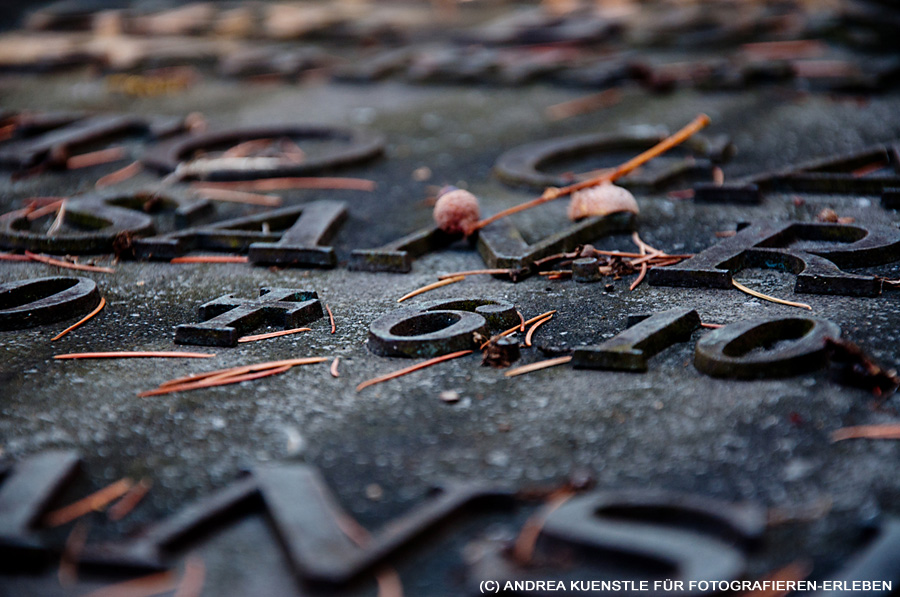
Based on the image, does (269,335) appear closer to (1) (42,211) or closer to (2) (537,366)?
(2) (537,366)

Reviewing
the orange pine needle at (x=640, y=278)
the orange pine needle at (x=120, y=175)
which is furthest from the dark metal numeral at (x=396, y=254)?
the orange pine needle at (x=120, y=175)

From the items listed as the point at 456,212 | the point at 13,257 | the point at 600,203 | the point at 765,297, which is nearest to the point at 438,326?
the point at 456,212

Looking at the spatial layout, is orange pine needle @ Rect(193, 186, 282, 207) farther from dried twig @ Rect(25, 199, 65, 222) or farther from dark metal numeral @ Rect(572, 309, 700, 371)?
dark metal numeral @ Rect(572, 309, 700, 371)

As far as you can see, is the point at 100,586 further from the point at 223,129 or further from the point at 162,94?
the point at 162,94

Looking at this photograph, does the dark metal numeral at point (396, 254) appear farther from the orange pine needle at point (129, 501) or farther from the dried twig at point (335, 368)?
the orange pine needle at point (129, 501)

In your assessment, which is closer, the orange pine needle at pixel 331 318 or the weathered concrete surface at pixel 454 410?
the weathered concrete surface at pixel 454 410

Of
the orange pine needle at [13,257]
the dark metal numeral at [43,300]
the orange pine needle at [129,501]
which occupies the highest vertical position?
the orange pine needle at [13,257]

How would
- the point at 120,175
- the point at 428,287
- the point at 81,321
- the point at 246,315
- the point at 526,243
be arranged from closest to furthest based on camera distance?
the point at 246,315 → the point at 81,321 → the point at 428,287 → the point at 526,243 → the point at 120,175
